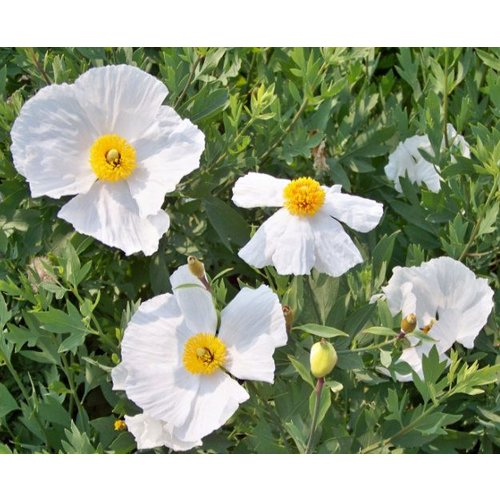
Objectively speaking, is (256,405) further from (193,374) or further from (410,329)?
(410,329)

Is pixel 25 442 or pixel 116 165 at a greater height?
pixel 116 165

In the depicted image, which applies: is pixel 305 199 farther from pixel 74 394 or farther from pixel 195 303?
pixel 74 394

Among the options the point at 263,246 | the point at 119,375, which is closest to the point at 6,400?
the point at 119,375

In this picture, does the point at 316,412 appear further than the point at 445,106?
No

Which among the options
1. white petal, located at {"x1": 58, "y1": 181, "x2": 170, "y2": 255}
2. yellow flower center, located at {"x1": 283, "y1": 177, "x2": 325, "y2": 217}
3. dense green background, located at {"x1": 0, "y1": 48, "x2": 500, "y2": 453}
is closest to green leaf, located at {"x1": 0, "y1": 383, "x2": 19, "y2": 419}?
dense green background, located at {"x1": 0, "y1": 48, "x2": 500, "y2": 453}

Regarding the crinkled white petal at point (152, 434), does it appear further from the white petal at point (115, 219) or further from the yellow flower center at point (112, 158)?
the yellow flower center at point (112, 158)

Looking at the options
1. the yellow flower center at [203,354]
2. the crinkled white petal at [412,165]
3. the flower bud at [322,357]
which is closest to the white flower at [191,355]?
the yellow flower center at [203,354]
